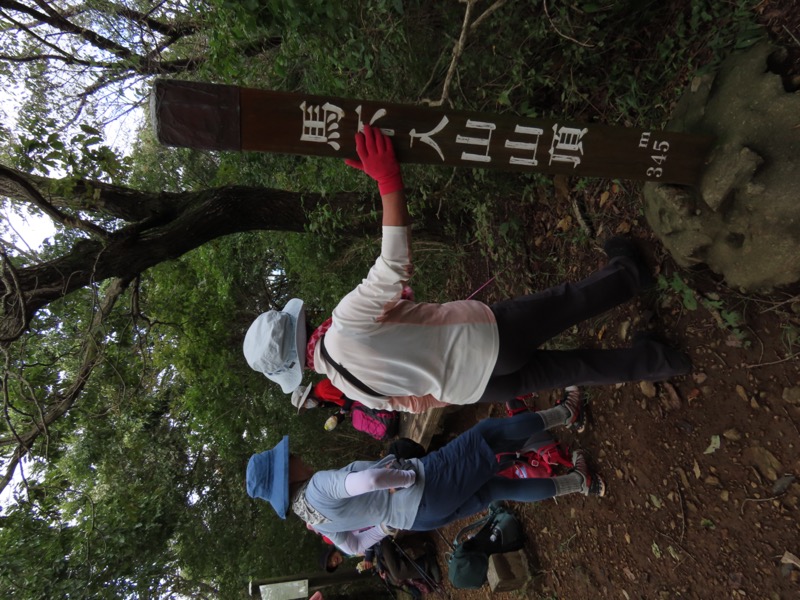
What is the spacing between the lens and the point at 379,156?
1.94 m

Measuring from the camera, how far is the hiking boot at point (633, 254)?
9.86 ft

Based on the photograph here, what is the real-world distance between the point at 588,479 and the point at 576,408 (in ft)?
1.82

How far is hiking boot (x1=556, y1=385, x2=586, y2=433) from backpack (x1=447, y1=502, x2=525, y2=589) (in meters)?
1.59

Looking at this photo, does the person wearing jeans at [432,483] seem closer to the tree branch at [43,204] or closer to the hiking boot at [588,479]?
the hiking boot at [588,479]

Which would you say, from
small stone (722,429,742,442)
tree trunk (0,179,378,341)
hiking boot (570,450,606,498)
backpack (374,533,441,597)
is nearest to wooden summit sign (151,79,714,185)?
small stone (722,429,742,442)

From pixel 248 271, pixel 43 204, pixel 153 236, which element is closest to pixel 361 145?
pixel 43 204

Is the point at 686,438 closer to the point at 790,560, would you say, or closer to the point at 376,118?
the point at 790,560

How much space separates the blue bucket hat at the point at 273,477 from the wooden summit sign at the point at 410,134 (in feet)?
9.29

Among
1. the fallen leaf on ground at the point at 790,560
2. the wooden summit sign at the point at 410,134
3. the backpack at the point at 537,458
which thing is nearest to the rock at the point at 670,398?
the fallen leaf on ground at the point at 790,560

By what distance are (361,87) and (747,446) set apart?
11.1 ft

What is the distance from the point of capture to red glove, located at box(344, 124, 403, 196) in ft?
6.35

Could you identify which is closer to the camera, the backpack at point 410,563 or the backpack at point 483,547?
the backpack at point 483,547

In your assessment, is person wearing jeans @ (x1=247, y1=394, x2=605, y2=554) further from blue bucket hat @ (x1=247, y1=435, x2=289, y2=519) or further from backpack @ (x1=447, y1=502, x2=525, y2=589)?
backpack @ (x1=447, y1=502, x2=525, y2=589)

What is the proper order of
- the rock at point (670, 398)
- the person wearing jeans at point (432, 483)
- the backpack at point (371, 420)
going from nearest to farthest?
the rock at point (670, 398)
the person wearing jeans at point (432, 483)
the backpack at point (371, 420)
